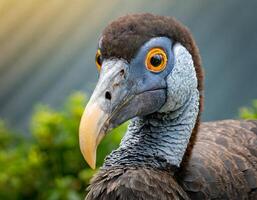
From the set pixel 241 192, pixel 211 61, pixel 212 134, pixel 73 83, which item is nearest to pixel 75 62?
pixel 73 83

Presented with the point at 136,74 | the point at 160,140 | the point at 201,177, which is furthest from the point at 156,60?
the point at 201,177

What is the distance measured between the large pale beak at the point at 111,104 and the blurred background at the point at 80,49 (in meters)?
3.09

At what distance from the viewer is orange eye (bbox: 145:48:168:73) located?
136 inches

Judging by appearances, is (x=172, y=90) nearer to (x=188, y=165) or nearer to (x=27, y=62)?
(x=188, y=165)

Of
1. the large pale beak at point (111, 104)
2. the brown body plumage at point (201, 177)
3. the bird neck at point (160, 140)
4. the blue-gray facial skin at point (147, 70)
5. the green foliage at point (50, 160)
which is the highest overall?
the blue-gray facial skin at point (147, 70)

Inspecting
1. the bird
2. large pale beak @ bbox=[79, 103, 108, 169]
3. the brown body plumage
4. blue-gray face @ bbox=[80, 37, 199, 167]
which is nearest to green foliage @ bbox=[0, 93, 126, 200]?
the brown body plumage

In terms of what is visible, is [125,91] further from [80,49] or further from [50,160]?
[80,49]

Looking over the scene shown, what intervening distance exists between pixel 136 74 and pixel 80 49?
12.0 ft

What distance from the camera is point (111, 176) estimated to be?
3584 mm

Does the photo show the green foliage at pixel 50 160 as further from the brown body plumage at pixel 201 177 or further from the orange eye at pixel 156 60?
the orange eye at pixel 156 60

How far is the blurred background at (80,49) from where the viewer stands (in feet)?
22.7

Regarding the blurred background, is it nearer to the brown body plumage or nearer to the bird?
the brown body plumage

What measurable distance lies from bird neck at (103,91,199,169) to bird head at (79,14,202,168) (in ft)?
0.24

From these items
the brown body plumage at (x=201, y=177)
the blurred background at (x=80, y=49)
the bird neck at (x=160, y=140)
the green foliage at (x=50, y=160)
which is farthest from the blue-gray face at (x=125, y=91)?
the blurred background at (x=80, y=49)
